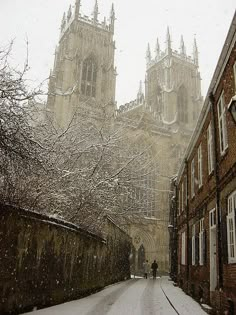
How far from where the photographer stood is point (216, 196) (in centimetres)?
901

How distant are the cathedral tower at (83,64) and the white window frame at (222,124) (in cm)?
2996

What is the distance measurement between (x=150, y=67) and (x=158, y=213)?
90.0 feet

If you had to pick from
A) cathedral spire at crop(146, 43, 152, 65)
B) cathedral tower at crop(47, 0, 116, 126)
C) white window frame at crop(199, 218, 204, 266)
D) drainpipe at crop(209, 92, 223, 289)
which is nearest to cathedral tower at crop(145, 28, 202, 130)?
cathedral spire at crop(146, 43, 152, 65)

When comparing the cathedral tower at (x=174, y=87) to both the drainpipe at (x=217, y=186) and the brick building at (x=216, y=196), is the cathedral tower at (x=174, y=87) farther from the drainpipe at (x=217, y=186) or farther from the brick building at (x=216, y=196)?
the drainpipe at (x=217, y=186)

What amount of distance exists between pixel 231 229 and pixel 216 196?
133 cm

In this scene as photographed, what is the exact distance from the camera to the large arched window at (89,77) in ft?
144

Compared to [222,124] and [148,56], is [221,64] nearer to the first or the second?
[222,124]

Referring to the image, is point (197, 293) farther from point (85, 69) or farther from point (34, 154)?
point (85, 69)

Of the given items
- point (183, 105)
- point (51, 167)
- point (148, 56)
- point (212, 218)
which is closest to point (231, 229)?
point (212, 218)

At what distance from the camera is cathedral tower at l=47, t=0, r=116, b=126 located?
4006 cm

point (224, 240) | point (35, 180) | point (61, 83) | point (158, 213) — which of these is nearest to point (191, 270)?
point (224, 240)

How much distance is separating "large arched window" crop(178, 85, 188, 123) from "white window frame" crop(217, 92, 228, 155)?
137ft

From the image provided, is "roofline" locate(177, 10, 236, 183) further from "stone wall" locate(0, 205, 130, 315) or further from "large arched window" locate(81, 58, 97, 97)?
"large arched window" locate(81, 58, 97, 97)

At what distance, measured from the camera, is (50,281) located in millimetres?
8328
